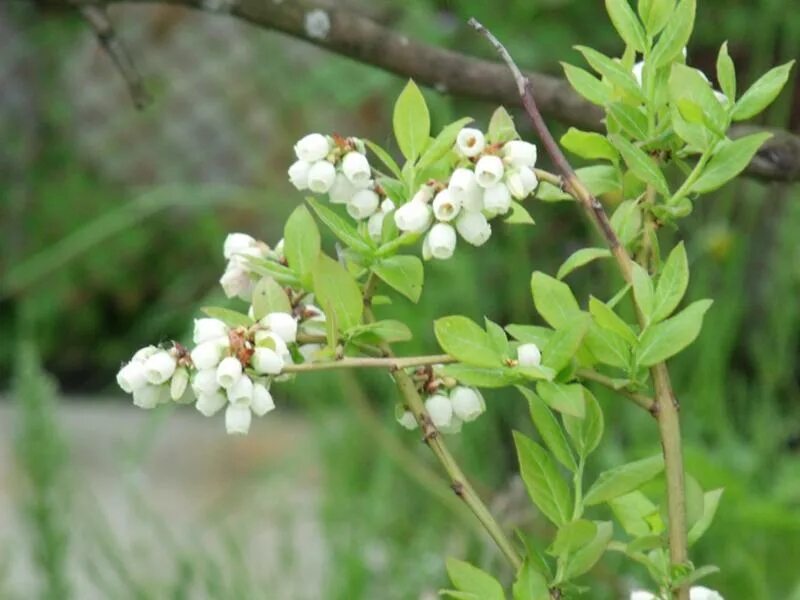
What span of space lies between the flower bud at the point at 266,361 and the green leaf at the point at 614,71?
0.21m

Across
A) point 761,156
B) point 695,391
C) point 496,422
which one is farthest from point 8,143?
point 761,156

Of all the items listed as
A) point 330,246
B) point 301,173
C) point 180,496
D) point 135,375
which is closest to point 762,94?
point 301,173

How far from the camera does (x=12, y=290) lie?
327 centimetres

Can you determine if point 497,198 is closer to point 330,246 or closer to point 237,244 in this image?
point 237,244

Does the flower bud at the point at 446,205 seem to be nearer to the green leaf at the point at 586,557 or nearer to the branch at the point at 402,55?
the green leaf at the point at 586,557

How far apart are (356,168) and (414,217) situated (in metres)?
0.05

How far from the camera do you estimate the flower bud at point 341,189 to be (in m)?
0.69

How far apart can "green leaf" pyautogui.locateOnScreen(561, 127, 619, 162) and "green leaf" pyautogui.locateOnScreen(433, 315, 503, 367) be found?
0.13 meters

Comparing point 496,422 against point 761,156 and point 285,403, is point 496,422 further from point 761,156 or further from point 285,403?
point 761,156

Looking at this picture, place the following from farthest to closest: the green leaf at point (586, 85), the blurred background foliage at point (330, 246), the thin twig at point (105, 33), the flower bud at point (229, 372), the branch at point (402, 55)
A: the blurred background foliage at point (330, 246)
the thin twig at point (105, 33)
the branch at point (402, 55)
the green leaf at point (586, 85)
the flower bud at point (229, 372)

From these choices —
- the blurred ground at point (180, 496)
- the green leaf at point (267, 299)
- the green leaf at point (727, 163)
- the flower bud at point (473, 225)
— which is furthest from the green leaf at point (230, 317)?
the blurred ground at point (180, 496)

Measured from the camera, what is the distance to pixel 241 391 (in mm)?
617

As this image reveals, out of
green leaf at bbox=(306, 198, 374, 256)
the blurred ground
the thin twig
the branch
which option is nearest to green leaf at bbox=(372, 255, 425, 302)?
green leaf at bbox=(306, 198, 374, 256)

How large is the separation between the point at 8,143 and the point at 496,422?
1.98 m
